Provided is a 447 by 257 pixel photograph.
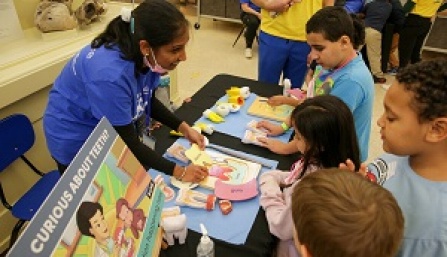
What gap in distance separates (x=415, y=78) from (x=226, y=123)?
0.97 m

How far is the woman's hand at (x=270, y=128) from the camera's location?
5.13 feet

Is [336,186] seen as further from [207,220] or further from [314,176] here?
Result: [207,220]

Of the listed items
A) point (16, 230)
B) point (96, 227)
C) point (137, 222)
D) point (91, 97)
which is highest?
point (91, 97)

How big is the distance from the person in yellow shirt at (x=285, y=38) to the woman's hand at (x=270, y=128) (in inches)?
27.4

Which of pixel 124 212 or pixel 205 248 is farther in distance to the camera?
pixel 205 248

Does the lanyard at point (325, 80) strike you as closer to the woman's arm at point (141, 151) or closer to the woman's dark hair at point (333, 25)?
the woman's dark hair at point (333, 25)

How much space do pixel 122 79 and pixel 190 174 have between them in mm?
423

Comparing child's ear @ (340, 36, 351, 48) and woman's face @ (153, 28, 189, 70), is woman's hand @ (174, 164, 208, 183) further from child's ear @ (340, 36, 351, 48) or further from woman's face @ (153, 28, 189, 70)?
child's ear @ (340, 36, 351, 48)

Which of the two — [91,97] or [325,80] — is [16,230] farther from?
[325,80]

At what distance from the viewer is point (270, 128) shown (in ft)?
5.17

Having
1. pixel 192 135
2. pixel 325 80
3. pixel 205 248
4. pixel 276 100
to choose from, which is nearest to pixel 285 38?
pixel 276 100

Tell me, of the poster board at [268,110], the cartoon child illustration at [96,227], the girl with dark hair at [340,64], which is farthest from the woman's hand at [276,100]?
the cartoon child illustration at [96,227]

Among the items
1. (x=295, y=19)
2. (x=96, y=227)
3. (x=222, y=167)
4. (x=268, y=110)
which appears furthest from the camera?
(x=295, y=19)

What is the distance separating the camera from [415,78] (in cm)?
78
